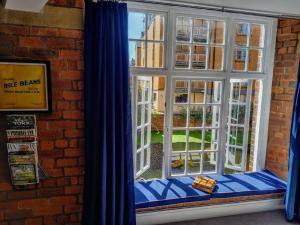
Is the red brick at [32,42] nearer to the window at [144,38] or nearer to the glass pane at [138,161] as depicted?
the window at [144,38]

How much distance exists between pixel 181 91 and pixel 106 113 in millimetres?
1218

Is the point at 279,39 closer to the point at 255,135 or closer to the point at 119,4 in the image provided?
the point at 255,135

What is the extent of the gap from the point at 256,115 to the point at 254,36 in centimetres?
99

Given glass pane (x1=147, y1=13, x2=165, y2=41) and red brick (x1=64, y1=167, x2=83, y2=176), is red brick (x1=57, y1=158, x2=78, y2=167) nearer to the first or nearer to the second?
red brick (x1=64, y1=167, x2=83, y2=176)

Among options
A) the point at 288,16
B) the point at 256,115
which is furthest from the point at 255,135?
the point at 288,16

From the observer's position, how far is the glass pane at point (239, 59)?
2.95m

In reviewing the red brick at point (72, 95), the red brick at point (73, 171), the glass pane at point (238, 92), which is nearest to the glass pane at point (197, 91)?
the glass pane at point (238, 92)

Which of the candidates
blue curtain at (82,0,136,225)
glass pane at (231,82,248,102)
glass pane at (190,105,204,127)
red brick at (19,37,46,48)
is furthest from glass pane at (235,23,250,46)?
red brick at (19,37,46,48)

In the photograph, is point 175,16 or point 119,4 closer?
point 119,4

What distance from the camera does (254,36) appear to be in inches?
117

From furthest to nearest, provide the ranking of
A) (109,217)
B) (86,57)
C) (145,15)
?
1. (145,15)
2. (109,217)
3. (86,57)

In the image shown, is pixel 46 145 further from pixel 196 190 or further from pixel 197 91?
pixel 197 91

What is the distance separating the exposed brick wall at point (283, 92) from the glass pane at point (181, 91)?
112 cm

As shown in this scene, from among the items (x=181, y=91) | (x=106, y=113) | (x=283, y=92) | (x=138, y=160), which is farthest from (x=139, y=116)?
(x=283, y=92)
